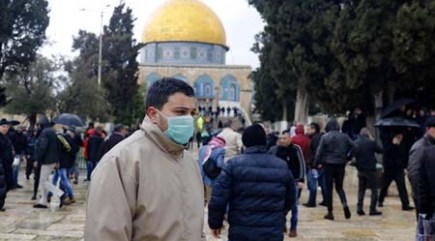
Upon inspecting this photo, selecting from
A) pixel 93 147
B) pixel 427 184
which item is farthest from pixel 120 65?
pixel 427 184

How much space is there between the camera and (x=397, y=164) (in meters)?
11.0

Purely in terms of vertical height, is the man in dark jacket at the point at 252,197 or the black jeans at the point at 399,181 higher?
the man in dark jacket at the point at 252,197

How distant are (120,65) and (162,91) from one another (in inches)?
1351

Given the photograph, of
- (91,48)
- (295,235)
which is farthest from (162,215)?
(91,48)

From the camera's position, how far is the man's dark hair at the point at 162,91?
9.01 feet

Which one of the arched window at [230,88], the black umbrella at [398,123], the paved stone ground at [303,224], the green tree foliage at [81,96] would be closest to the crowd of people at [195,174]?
the paved stone ground at [303,224]

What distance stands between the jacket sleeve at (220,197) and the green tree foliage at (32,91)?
66.3ft

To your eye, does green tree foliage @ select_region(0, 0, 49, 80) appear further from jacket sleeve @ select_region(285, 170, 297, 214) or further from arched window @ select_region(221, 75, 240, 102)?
arched window @ select_region(221, 75, 240, 102)

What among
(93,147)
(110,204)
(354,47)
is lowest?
(93,147)

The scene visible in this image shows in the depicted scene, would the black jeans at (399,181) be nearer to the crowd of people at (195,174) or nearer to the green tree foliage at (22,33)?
the crowd of people at (195,174)

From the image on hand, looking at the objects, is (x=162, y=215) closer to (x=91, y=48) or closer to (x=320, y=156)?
(x=320, y=156)

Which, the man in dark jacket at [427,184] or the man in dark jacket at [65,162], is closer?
the man in dark jacket at [427,184]

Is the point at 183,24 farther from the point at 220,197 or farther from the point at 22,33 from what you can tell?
the point at 220,197

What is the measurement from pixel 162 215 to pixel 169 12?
194 ft
